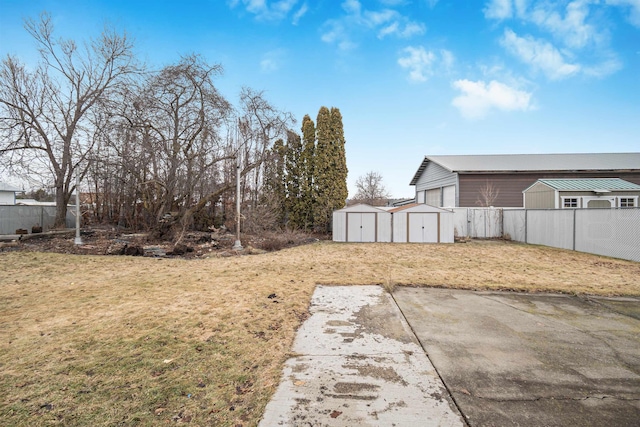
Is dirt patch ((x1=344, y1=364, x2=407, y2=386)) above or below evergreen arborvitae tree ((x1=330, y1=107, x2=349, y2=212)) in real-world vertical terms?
below

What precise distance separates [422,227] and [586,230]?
5.76 meters

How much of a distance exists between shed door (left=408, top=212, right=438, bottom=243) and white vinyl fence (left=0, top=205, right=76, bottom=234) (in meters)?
17.3

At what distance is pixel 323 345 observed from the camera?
3.01 m

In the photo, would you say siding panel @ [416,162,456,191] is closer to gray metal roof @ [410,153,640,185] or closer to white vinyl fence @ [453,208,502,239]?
gray metal roof @ [410,153,640,185]

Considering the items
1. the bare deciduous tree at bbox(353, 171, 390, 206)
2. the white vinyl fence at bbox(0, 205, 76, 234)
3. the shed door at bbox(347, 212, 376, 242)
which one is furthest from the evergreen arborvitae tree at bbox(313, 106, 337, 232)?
the bare deciduous tree at bbox(353, 171, 390, 206)

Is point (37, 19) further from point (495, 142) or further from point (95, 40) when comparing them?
point (495, 142)

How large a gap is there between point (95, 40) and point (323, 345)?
57.8 ft

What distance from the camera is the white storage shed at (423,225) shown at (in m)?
13.5

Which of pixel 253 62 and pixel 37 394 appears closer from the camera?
pixel 37 394

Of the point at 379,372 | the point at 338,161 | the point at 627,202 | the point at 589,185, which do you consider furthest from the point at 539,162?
the point at 379,372

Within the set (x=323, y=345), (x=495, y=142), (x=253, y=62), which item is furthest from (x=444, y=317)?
(x=495, y=142)

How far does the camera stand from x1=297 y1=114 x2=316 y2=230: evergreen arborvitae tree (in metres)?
16.6

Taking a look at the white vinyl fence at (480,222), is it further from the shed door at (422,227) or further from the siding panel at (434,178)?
the siding panel at (434,178)

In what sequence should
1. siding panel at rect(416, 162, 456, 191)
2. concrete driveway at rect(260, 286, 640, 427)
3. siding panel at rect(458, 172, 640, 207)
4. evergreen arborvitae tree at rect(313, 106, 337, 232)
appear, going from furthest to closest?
1. siding panel at rect(416, 162, 456, 191)
2. siding panel at rect(458, 172, 640, 207)
3. evergreen arborvitae tree at rect(313, 106, 337, 232)
4. concrete driveway at rect(260, 286, 640, 427)
